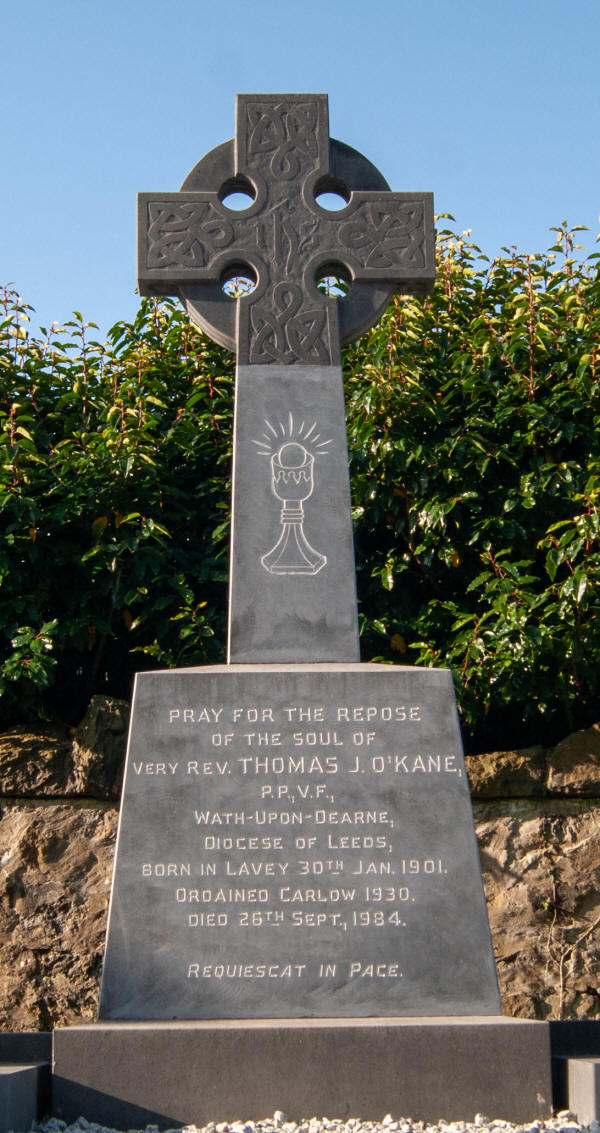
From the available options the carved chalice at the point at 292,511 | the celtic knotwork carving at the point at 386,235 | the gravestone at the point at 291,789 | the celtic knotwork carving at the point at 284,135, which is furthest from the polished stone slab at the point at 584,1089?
the celtic knotwork carving at the point at 284,135

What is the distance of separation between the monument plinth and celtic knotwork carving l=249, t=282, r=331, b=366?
0.04ft

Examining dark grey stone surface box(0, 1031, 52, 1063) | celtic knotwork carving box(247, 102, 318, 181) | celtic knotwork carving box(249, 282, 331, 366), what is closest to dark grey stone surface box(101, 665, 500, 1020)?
dark grey stone surface box(0, 1031, 52, 1063)

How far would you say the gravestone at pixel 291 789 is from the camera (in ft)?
13.7

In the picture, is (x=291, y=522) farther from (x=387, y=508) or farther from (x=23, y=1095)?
(x=23, y=1095)

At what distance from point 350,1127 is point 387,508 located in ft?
12.2

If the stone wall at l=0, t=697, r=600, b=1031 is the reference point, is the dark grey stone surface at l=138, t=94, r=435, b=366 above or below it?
above

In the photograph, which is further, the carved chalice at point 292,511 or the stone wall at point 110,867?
the stone wall at point 110,867

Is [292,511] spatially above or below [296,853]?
above

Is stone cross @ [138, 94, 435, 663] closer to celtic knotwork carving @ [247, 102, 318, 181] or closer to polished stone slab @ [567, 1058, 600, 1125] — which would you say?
celtic knotwork carving @ [247, 102, 318, 181]

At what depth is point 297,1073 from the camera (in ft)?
12.3

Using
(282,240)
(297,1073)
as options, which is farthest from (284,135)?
(297,1073)

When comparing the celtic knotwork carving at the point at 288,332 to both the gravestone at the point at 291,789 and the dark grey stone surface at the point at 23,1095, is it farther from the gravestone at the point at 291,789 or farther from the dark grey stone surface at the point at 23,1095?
the dark grey stone surface at the point at 23,1095

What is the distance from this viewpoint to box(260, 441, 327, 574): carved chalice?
501cm

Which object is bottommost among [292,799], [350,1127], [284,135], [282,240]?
[350,1127]
